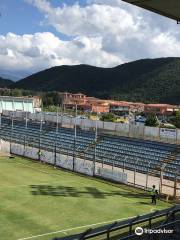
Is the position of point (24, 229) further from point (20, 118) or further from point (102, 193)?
point (20, 118)

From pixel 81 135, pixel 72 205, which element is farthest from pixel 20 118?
pixel 72 205

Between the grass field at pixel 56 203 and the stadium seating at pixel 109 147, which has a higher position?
the stadium seating at pixel 109 147

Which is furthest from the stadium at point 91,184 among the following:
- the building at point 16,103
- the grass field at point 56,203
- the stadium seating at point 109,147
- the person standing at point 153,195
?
the building at point 16,103

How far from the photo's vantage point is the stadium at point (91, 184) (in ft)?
56.3

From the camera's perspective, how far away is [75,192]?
120 ft

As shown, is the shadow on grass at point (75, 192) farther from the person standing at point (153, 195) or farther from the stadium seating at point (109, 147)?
the stadium seating at point (109, 147)

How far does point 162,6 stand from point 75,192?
90.1 feet

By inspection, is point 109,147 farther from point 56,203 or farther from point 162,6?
point 162,6

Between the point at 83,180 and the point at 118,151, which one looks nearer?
the point at 83,180

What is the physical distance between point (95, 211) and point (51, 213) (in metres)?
3.19

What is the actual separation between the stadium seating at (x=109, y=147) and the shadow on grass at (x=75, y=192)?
4.22 m

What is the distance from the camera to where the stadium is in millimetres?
17152

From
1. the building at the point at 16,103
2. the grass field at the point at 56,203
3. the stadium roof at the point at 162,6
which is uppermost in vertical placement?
the stadium roof at the point at 162,6

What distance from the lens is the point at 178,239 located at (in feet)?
46.7
